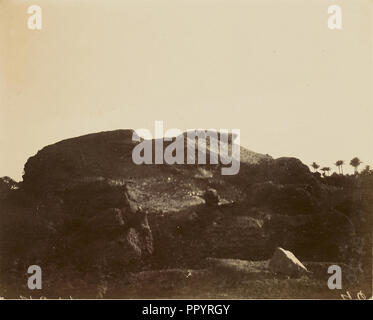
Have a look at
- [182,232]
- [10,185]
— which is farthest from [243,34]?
[10,185]

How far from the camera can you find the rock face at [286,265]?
412cm

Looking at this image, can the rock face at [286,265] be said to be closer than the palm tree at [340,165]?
Yes

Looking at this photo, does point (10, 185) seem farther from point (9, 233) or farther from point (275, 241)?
point (275, 241)

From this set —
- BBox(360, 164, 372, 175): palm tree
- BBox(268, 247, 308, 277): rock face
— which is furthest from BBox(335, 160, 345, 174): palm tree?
BBox(268, 247, 308, 277): rock face

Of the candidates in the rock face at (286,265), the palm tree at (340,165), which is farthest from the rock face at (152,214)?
the palm tree at (340,165)

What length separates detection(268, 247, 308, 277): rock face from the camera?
4.12m

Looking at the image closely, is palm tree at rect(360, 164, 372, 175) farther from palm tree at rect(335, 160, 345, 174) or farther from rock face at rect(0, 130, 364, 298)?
rock face at rect(0, 130, 364, 298)

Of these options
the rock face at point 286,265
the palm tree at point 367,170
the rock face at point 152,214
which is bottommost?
the rock face at point 286,265

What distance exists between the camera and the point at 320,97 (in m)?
4.36

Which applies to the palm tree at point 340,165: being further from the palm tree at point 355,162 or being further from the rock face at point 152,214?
the rock face at point 152,214

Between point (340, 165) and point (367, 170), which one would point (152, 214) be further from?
point (367, 170)

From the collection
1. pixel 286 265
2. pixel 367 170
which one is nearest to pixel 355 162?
pixel 367 170

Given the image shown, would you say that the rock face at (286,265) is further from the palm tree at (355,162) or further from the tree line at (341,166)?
A: the palm tree at (355,162)

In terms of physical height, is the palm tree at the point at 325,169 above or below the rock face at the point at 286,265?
above
